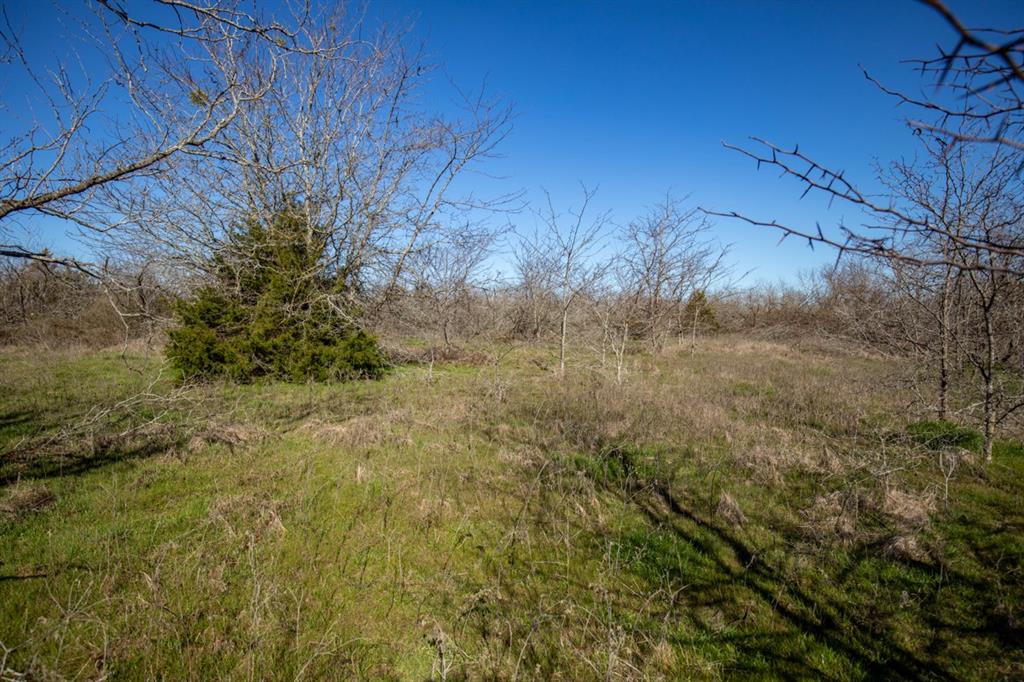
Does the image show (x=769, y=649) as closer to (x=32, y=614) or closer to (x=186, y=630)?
(x=186, y=630)

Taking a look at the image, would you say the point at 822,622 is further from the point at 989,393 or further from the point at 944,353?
the point at 944,353

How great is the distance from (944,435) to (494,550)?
22.6 ft

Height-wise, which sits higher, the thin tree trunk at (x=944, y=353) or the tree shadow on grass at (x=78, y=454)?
the thin tree trunk at (x=944, y=353)

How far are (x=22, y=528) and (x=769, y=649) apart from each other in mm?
5509

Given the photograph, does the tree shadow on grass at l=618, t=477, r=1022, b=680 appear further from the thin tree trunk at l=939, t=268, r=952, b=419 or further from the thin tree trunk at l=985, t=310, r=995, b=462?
the thin tree trunk at l=939, t=268, r=952, b=419

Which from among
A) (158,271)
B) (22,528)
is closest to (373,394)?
(158,271)

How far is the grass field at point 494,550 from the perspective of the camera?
237cm

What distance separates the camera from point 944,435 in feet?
19.5

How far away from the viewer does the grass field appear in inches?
93.4

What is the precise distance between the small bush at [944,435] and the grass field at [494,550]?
6cm

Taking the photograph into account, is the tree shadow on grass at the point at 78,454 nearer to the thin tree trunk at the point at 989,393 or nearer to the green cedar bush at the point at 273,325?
the green cedar bush at the point at 273,325

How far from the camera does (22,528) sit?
3277mm

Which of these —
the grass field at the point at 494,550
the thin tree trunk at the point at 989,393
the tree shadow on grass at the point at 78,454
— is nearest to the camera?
the grass field at the point at 494,550

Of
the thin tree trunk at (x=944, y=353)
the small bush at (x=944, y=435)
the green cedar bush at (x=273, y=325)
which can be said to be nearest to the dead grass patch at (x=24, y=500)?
the green cedar bush at (x=273, y=325)
